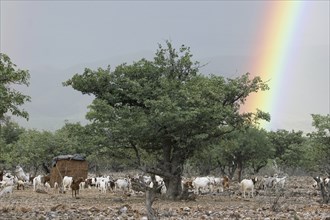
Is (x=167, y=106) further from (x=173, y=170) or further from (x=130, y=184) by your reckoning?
(x=130, y=184)

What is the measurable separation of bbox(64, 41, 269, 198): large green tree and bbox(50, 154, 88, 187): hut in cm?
1494

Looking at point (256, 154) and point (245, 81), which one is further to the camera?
point (256, 154)

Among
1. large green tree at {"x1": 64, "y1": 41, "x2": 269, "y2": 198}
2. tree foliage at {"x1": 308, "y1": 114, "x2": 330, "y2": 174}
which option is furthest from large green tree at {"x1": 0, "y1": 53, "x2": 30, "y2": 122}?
tree foliage at {"x1": 308, "y1": 114, "x2": 330, "y2": 174}

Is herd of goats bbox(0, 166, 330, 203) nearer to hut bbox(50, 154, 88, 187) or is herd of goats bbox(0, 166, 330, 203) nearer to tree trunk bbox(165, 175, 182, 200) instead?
hut bbox(50, 154, 88, 187)

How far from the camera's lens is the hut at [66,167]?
45.4 metres

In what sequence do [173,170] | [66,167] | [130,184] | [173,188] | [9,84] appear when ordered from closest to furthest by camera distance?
[9,84], [173,188], [173,170], [130,184], [66,167]

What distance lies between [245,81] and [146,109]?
21.7 feet

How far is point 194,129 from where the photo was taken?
30281mm

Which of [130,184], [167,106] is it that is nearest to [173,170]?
[167,106]

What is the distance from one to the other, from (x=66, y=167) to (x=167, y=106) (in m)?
20.9

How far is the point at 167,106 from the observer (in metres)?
27.9

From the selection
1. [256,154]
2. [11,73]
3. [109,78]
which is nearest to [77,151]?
[256,154]

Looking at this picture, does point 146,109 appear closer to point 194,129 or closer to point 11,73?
point 194,129

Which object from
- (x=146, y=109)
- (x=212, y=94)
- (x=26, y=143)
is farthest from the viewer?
(x=26, y=143)
